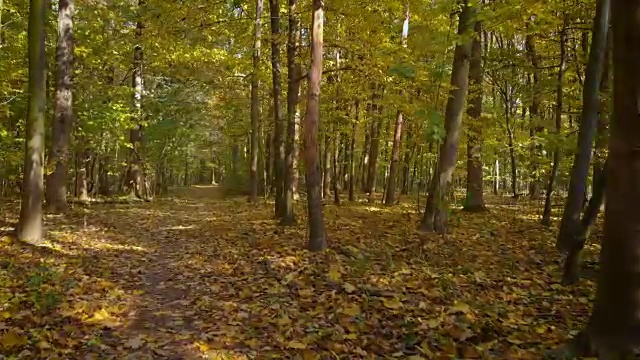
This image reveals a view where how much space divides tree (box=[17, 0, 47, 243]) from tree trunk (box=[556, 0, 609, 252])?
33.5 ft

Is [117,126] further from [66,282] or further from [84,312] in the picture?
[84,312]

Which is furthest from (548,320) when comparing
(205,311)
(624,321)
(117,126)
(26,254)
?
(117,126)

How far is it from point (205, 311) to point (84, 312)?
151cm

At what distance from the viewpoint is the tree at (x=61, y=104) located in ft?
44.8

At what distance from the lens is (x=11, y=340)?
16.9ft

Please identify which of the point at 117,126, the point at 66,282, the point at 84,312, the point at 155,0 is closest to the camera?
the point at 84,312

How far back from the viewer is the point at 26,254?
891 cm

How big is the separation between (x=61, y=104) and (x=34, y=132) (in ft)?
15.3

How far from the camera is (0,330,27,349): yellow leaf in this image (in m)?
5.09

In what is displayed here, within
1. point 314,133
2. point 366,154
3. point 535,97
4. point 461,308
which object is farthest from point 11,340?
point 366,154

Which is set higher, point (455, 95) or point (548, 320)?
point (455, 95)

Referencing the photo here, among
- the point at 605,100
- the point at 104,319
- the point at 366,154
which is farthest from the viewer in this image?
the point at 366,154

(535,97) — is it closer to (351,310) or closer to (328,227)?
(328,227)

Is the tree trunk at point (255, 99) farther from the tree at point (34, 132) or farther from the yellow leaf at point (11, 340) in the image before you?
the yellow leaf at point (11, 340)
